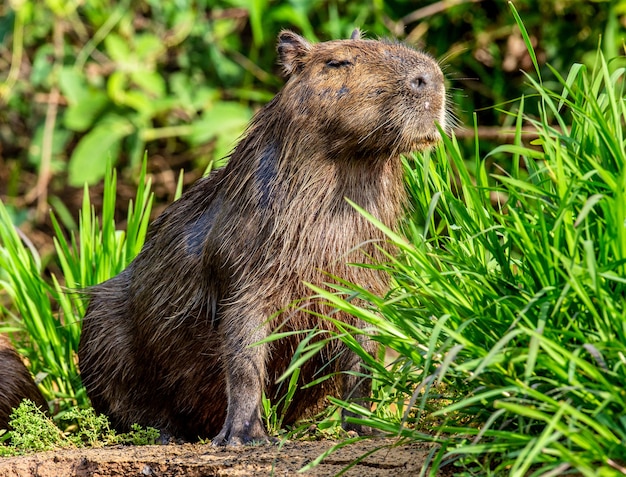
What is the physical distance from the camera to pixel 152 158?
8.36 m

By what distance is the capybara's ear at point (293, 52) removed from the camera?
3.61 metres

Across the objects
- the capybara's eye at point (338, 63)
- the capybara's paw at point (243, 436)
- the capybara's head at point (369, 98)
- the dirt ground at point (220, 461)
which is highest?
the capybara's eye at point (338, 63)

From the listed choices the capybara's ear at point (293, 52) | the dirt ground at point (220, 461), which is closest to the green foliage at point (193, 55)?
the capybara's ear at point (293, 52)

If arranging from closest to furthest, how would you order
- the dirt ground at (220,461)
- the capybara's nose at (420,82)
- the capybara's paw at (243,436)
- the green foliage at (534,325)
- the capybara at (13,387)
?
the green foliage at (534,325)
the dirt ground at (220,461)
the capybara's paw at (243,436)
the capybara's nose at (420,82)
the capybara at (13,387)

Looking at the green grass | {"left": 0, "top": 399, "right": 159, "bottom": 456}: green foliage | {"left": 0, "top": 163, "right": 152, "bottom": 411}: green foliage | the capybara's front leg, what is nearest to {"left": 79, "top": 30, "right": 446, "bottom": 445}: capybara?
the capybara's front leg

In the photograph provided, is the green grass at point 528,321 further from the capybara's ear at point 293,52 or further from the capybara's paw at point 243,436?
the capybara's ear at point 293,52

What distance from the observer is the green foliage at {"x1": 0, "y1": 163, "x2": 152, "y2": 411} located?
15.0ft

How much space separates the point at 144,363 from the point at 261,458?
1141 mm

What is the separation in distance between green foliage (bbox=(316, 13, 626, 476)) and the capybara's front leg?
0.52 m

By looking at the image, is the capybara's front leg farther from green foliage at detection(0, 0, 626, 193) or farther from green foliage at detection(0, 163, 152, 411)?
green foliage at detection(0, 0, 626, 193)

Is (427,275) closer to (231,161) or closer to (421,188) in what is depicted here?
(421,188)

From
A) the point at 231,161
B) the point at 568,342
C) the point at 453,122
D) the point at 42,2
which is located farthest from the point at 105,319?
the point at 42,2

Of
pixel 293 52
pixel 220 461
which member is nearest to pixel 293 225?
pixel 293 52

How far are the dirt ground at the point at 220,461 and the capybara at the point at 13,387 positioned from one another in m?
0.79
